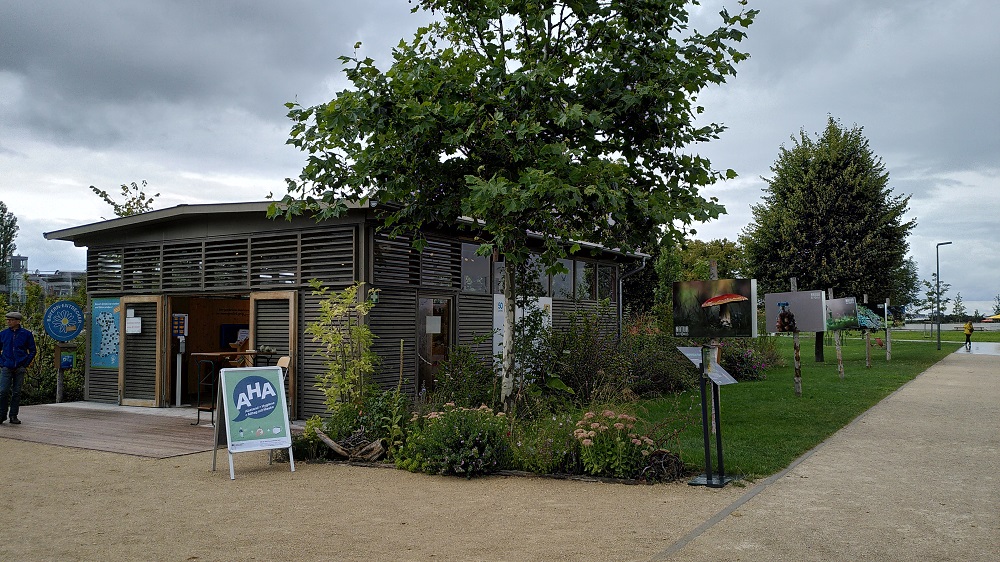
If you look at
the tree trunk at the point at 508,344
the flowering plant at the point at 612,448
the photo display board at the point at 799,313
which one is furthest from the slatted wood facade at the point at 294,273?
the photo display board at the point at 799,313

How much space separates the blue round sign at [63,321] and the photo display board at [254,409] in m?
8.13

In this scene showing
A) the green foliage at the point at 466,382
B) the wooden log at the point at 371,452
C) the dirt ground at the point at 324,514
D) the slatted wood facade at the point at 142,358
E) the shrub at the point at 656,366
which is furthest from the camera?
the shrub at the point at 656,366

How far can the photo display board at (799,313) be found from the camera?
16.9 meters

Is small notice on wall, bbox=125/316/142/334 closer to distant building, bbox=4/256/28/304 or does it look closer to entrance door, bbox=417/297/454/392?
entrance door, bbox=417/297/454/392

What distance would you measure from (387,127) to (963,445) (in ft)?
28.7

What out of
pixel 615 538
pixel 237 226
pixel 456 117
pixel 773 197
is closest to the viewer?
pixel 615 538

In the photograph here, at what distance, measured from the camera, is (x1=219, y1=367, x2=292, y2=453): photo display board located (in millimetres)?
8688

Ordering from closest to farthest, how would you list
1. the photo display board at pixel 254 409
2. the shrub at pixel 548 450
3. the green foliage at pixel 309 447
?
the shrub at pixel 548 450 < the photo display board at pixel 254 409 < the green foliage at pixel 309 447

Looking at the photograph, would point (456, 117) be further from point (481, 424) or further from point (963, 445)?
point (963, 445)

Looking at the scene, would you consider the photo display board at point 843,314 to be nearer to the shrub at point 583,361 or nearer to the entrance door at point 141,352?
the shrub at point 583,361

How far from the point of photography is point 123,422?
491 inches

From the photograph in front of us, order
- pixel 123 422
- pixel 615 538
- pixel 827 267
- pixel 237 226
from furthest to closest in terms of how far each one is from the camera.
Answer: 1. pixel 827 267
2. pixel 237 226
3. pixel 123 422
4. pixel 615 538

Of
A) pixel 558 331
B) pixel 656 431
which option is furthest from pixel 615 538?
pixel 558 331

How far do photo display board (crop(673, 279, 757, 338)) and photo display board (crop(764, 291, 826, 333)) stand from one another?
296cm
